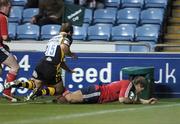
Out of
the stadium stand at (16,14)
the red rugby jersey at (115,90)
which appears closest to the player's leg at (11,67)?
the red rugby jersey at (115,90)

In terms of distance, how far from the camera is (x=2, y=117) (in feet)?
27.1

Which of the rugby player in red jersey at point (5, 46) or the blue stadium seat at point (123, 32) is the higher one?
the rugby player in red jersey at point (5, 46)

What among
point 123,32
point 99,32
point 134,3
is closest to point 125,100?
point 123,32

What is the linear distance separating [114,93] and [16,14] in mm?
9207

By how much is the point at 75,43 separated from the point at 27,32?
3415 mm

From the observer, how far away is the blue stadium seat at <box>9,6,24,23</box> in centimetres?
1967

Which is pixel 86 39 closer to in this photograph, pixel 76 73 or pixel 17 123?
pixel 76 73

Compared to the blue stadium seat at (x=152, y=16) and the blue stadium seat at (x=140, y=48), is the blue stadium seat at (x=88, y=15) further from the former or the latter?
the blue stadium seat at (x=140, y=48)

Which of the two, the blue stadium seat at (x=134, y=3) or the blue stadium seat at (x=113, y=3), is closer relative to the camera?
the blue stadium seat at (x=134, y=3)

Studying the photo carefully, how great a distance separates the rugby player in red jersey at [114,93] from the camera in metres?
11.3

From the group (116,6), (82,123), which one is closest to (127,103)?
(82,123)

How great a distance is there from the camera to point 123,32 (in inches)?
703

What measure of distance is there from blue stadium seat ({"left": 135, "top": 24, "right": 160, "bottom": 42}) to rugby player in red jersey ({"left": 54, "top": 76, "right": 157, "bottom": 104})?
230 inches

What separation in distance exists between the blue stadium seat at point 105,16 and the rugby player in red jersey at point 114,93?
7.16 meters
